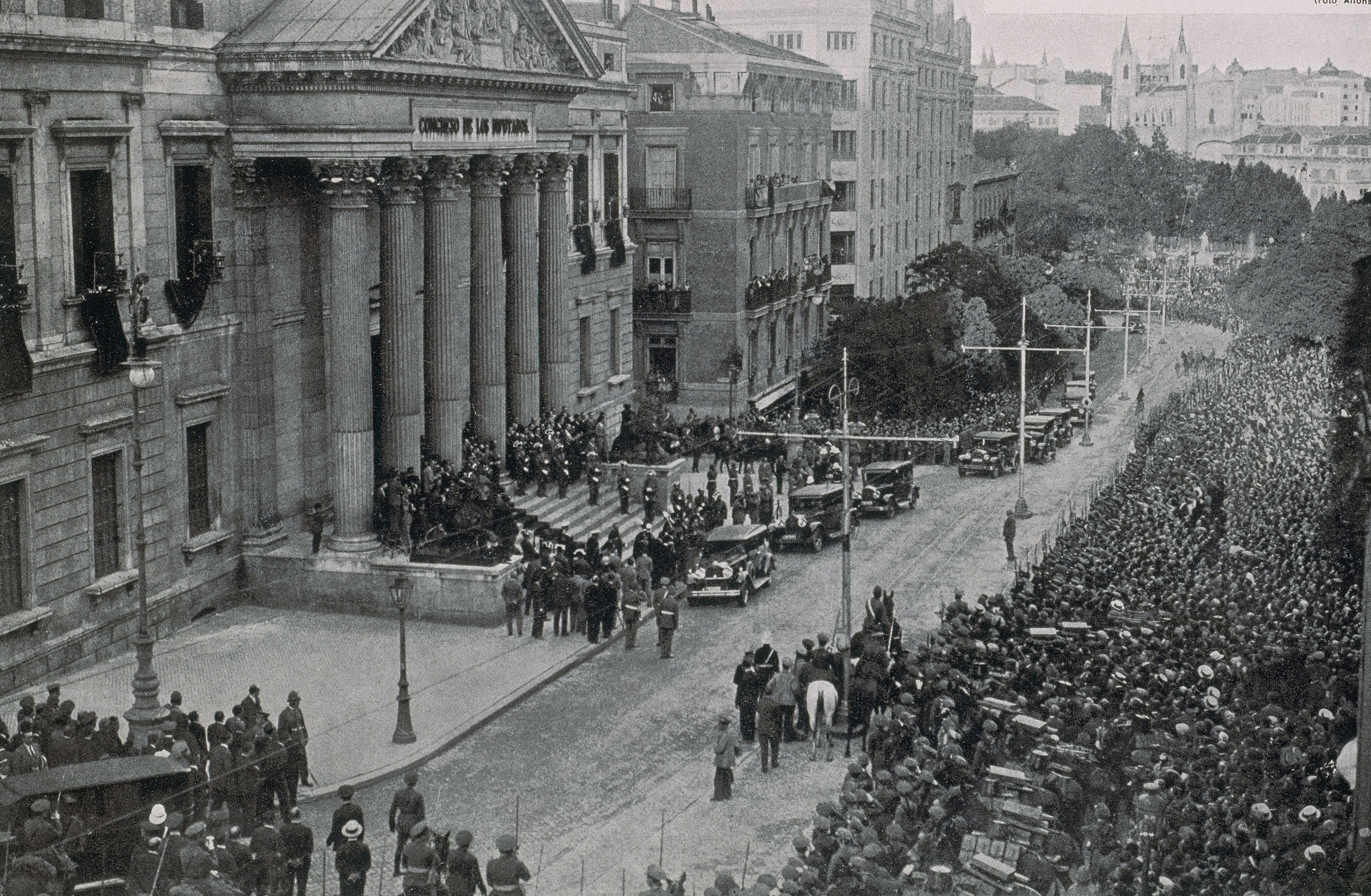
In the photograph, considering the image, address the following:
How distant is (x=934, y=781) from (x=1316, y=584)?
1300cm

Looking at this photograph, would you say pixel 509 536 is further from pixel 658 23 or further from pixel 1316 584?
pixel 658 23

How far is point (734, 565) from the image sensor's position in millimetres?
37906

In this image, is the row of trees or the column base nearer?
the column base

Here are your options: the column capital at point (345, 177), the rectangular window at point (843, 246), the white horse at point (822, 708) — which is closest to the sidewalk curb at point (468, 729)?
the white horse at point (822, 708)

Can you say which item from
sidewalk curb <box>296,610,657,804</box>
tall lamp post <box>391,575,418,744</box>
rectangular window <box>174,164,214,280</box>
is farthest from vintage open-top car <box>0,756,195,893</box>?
rectangular window <box>174,164,214,280</box>

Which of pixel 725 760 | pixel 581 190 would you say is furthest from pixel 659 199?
pixel 725 760

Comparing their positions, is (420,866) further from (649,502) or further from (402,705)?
(649,502)

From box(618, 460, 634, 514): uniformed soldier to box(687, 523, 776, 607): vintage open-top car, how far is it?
3603 mm

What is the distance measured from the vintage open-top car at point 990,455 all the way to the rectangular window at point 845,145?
25.8m

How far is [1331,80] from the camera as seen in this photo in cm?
9012

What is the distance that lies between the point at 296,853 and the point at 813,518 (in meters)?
26.0

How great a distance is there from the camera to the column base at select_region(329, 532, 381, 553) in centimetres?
3562

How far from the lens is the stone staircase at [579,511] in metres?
41.0

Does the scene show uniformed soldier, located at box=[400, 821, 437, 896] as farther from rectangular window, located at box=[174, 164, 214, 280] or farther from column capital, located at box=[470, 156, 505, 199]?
column capital, located at box=[470, 156, 505, 199]
